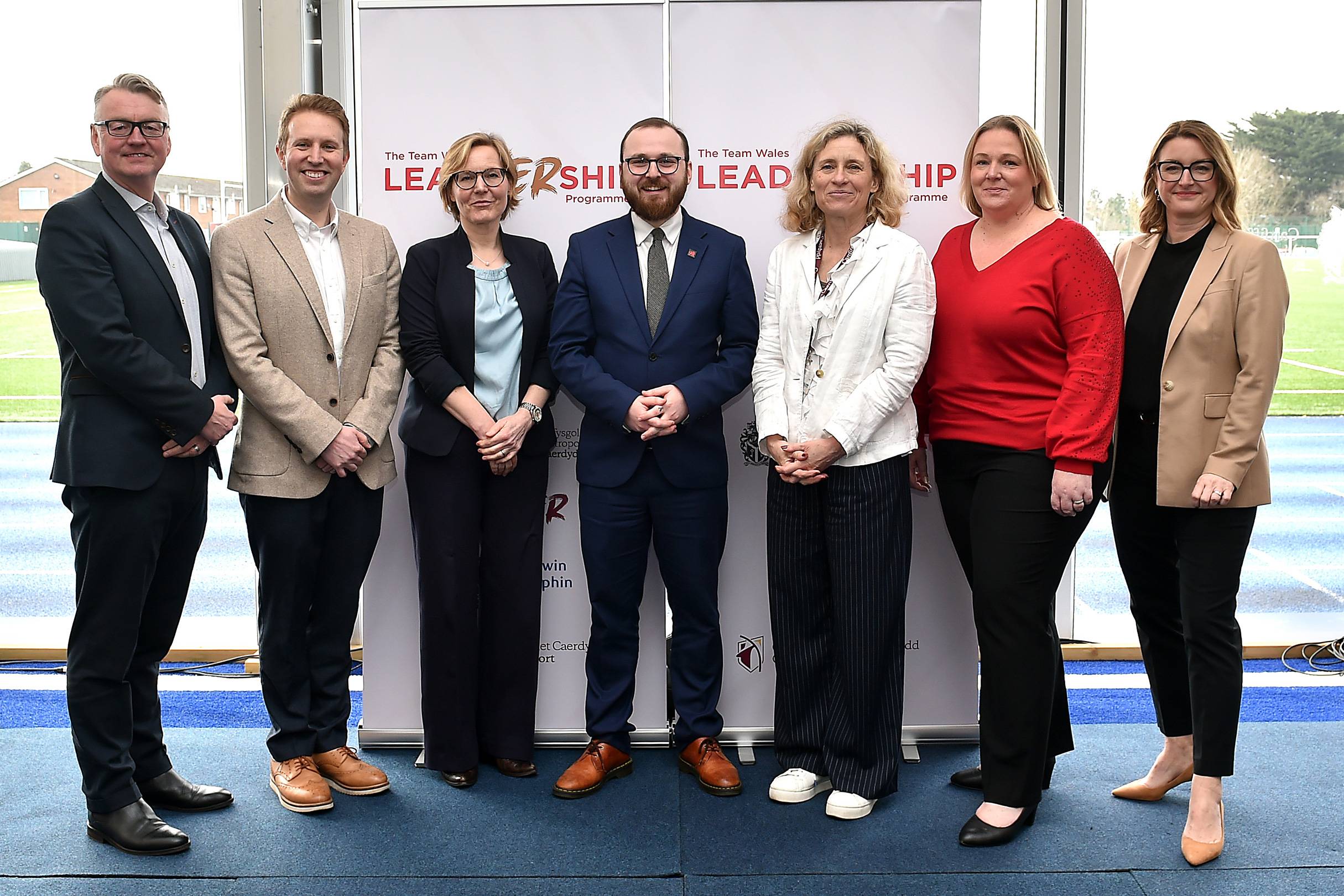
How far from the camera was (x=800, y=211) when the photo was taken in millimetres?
2912

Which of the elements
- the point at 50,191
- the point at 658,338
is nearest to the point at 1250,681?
the point at 658,338

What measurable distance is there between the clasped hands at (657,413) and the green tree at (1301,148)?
2.96m

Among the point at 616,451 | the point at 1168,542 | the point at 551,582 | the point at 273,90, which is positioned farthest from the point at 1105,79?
the point at 273,90

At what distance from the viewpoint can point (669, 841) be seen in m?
2.68

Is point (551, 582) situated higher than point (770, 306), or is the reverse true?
point (770, 306)

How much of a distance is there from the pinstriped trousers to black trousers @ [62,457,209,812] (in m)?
1.59

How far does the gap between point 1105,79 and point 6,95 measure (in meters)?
4.43

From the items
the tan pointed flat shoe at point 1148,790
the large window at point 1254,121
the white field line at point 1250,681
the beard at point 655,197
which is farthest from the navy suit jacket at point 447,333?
the white field line at point 1250,681

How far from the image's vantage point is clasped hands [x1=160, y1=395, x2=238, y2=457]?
8.50 ft

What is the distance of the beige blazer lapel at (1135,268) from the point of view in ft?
8.96

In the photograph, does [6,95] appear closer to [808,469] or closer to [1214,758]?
[808,469]

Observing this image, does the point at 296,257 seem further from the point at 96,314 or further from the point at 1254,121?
the point at 1254,121

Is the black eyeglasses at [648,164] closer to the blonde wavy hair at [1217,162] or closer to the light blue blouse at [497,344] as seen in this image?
the light blue blouse at [497,344]

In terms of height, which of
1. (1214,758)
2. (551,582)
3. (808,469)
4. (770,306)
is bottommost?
(1214,758)
